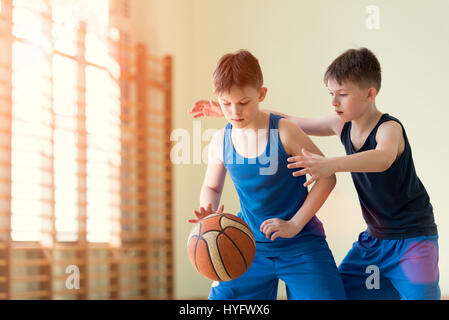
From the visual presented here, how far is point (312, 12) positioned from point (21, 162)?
2.49 metres

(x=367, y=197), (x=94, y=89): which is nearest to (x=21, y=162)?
(x=94, y=89)

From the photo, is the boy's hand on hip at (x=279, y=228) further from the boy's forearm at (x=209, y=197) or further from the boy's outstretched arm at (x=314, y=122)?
the boy's outstretched arm at (x=314, y=122)

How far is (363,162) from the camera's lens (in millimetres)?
1535

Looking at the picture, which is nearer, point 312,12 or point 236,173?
point 236,173

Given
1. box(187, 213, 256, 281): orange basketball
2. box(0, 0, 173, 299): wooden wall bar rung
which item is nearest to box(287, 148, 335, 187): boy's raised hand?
box(187, 213, 256, 281): orange basketball

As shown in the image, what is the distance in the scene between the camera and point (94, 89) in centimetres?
423

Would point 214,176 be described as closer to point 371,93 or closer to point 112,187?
point 371,93

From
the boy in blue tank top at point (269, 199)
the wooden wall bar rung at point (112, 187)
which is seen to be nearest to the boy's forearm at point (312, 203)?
the boy in blue tank top at point (269, 199)

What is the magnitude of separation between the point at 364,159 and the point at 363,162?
10 mm

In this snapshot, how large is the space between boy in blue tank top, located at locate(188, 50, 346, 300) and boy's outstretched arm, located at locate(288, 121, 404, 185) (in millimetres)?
103

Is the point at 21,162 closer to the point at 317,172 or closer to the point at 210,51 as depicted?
the point at 210,51

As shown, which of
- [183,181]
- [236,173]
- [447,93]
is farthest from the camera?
[183,181]

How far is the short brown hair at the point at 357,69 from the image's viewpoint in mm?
1691

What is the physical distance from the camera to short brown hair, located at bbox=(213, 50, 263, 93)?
159cm
